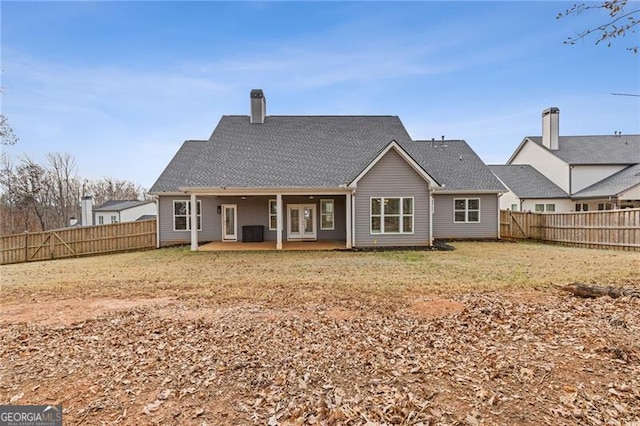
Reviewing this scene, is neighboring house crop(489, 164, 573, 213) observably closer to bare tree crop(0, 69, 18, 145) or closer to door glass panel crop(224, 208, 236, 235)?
door glass panel crop(224, 208, 236, 235)

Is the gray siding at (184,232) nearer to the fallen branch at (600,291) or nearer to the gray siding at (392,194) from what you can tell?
the gray siding at (392,194)

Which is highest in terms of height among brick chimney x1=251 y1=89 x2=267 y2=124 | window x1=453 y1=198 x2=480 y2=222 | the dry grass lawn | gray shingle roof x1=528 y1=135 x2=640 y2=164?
brick chimney x1=251 y1=89 x2=267 y2=124

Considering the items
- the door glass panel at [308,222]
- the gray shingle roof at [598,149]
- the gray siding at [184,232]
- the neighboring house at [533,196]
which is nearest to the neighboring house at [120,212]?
the gray siding at [184,232]

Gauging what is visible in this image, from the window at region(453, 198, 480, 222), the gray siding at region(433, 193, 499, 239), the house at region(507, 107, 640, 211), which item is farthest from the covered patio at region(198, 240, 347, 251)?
the house at region(507, 107, 640, 211)

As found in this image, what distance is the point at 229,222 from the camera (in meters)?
17.1

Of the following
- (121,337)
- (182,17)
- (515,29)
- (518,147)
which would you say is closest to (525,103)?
(518,147)

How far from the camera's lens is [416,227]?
14586 mm

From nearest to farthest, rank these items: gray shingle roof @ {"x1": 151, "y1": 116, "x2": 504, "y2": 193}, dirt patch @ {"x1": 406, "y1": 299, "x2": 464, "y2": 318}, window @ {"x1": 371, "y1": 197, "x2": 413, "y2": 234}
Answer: dirt patch @ {"x1": 406, "y1": 299, "x2": 464, "y2": 318} → window @ {"x1": 371, "y1": 197, "x2": 413, "y2": 234} → gray shingle roof @ {"x1": 151, "y1": 116, "x2": 504, "y2": 193}

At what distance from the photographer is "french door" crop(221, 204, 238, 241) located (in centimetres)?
1691

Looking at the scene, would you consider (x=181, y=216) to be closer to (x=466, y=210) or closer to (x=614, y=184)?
(x=466, y=210)

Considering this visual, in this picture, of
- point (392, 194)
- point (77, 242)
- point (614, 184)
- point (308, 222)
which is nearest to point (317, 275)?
point (392, 194)

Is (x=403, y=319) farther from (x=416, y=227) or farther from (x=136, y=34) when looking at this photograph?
(x=136, y=34)

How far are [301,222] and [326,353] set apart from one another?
13200mm

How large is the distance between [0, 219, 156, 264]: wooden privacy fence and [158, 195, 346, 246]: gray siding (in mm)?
875
